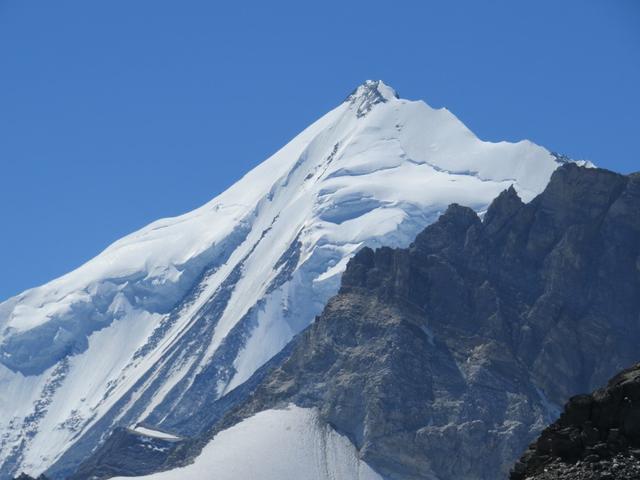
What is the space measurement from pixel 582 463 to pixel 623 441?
4.85 ft

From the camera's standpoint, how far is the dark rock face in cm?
6334

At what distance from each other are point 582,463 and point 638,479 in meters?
2.01

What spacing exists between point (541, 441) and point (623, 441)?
2.94 meters

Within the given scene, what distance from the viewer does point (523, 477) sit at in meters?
66.3

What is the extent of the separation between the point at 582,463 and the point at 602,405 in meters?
2.35

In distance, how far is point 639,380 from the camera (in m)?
65.4

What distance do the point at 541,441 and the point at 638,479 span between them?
13.9 ft

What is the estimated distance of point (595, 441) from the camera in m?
64.4

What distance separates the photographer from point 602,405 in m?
65.2

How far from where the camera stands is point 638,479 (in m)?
62.6

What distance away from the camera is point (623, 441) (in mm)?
64062

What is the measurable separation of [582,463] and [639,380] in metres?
3.56

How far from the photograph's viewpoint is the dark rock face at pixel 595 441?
6334 cm
